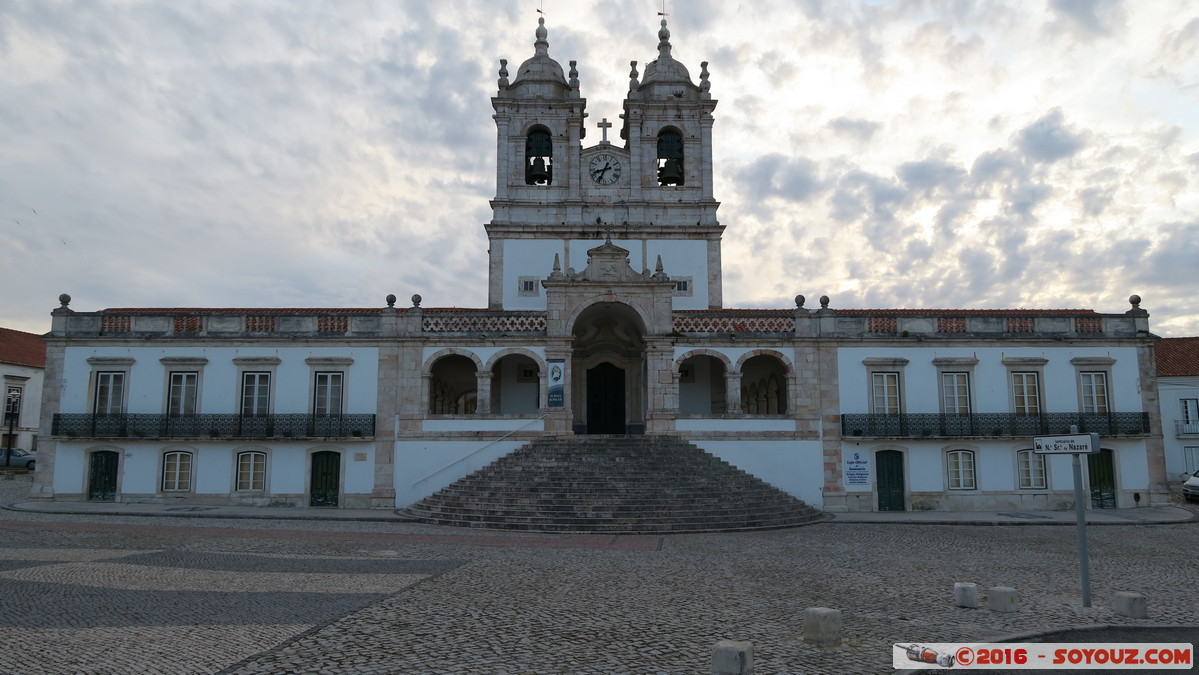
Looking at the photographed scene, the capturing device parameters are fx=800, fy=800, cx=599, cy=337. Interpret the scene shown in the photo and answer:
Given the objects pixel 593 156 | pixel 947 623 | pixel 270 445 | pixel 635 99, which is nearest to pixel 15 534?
pixel 270 445

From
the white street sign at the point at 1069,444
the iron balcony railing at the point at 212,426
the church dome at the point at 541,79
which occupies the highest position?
the church dome at the point at 541,79

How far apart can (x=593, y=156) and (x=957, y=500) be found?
1695cm

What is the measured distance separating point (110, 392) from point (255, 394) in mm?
4075

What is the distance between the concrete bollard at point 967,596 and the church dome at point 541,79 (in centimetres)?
2500

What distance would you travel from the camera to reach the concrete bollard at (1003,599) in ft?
28.8

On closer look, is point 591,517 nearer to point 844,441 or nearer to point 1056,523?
point 844,441

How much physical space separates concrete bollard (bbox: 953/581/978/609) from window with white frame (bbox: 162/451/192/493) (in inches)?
791

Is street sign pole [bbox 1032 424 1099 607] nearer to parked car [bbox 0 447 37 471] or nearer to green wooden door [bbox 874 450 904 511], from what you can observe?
green wooden door [bbox 874 450 904 511]

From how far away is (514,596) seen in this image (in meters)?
9.52

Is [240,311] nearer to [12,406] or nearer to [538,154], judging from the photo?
[538,154]

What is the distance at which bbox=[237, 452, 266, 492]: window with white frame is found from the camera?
864 inches

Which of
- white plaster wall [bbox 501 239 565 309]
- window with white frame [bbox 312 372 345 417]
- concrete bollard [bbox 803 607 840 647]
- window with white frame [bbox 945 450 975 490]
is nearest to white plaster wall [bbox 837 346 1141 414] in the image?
window with white frame [bbox 945 450 975 490]

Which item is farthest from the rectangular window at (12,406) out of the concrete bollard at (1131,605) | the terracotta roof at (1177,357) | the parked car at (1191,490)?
the terracotta roof at (1177,357)

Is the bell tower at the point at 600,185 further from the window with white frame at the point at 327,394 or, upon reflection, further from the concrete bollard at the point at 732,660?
the concrete bollard at the point at 732,660
